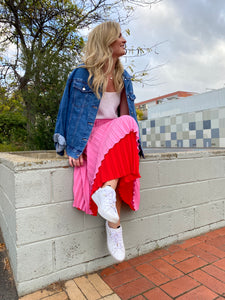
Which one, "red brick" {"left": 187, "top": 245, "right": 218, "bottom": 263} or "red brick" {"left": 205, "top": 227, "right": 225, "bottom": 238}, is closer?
"red brick" {"left": 187, "top": 245, "right": 218, "bottom": 263}

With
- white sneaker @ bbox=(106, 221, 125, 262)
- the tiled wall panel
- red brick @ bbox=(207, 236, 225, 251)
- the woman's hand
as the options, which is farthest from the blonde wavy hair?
the tiled wall panel

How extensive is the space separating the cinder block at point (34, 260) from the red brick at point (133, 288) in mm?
434

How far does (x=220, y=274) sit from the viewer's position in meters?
1.36

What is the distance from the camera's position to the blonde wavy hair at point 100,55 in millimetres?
1460

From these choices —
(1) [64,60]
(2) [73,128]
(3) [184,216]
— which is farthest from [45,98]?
(3) [184,216]

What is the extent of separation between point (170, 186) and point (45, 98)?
89.6 inches

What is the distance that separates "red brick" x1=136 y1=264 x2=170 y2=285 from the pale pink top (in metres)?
1.07

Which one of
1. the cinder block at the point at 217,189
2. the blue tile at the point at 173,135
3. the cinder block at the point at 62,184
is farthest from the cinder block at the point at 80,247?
the blue tile at the point at 173,135

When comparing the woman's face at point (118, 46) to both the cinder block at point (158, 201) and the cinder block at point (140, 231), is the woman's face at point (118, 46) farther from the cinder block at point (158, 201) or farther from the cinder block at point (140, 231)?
the cinder block at point (140, 231)

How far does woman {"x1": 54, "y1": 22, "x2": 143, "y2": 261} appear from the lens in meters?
1.28

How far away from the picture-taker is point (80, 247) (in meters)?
1.40

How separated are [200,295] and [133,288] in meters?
0.37

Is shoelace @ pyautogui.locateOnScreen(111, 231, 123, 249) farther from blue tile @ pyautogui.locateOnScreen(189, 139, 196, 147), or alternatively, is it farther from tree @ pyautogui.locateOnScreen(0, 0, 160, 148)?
tree @ pyautogui.locateOnScreen(0, 0, 160, 148)

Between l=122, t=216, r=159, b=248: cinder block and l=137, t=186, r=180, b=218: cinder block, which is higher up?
l=137, t=186, r=180, b=218: cinder block
